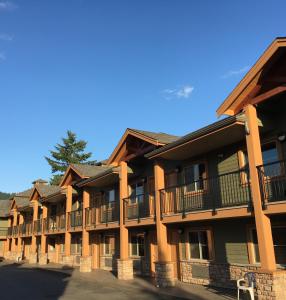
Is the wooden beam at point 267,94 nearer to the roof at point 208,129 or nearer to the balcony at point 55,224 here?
the roof at point 208,129

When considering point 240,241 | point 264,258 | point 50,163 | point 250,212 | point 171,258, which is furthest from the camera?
point 50,163

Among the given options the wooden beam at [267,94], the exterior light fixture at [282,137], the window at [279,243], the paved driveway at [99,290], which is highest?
the wooden beam at [267,94]

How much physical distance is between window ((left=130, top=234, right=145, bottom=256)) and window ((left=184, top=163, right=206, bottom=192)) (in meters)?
5.41

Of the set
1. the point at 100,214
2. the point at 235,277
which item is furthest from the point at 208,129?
the point at 100,214

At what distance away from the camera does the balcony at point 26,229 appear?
117 ft

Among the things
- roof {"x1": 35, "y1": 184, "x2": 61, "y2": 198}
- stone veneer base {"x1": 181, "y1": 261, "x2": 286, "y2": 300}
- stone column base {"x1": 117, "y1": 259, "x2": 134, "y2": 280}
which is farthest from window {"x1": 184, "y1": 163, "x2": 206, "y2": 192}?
roof {"x1": 35, "y1": 184, "x2": 61, "y2": 198}

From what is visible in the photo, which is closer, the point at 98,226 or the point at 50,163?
the point at 98,226

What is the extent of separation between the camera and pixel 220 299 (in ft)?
39.8

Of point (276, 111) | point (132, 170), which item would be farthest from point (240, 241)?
point (132, 170)

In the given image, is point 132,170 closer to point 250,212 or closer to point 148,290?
point 148,290

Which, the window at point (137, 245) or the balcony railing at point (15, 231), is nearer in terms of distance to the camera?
the window at point (137, 245)

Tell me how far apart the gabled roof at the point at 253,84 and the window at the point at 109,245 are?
1413 centimetres

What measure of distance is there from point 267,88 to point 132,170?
10.2 metres

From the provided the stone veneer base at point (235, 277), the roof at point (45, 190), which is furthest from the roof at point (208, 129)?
the roof at point (45, 190)
